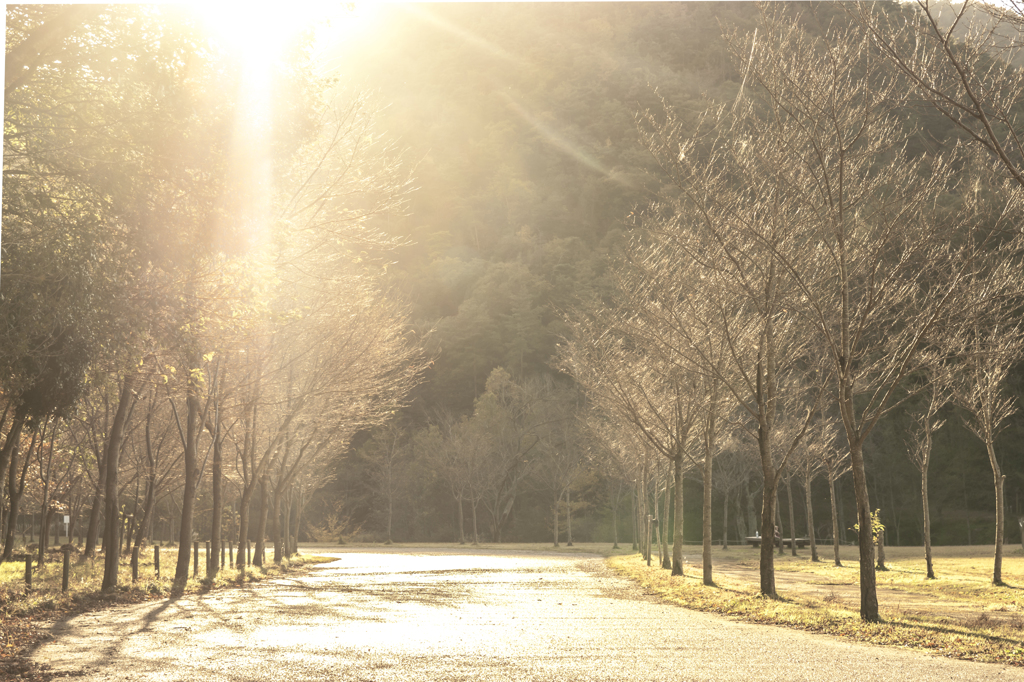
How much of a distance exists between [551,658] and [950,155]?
10149 millimetres

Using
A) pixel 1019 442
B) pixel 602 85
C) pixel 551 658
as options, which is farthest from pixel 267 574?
pixel 602 85

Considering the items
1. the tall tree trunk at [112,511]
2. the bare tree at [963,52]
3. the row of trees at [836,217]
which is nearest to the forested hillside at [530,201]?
the row of trees at [836,217]

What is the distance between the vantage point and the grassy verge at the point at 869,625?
31.0 ft

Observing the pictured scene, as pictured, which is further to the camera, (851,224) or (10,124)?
(851,224)

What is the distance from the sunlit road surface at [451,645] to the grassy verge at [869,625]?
563 millimetres

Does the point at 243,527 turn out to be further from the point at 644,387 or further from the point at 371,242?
the point at 371,242

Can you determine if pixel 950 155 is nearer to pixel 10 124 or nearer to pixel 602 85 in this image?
pixel 10 124

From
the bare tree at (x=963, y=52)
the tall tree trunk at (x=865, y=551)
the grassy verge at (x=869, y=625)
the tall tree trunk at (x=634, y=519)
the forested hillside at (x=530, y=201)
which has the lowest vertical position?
the tall tree trunk at (x=634, y=519)

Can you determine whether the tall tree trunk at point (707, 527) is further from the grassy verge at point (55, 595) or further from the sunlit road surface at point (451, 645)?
the grassy verge at point (55, 595)

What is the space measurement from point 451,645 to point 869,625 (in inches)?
227

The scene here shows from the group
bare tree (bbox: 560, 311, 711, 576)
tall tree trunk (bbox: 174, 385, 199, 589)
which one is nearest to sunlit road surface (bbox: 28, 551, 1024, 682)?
tall tree trunk (bbox: 174, 385, 199, 589)

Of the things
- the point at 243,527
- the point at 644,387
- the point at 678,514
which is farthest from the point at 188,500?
the point at 644,387

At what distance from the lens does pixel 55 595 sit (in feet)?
46.4

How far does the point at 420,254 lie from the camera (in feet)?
285
